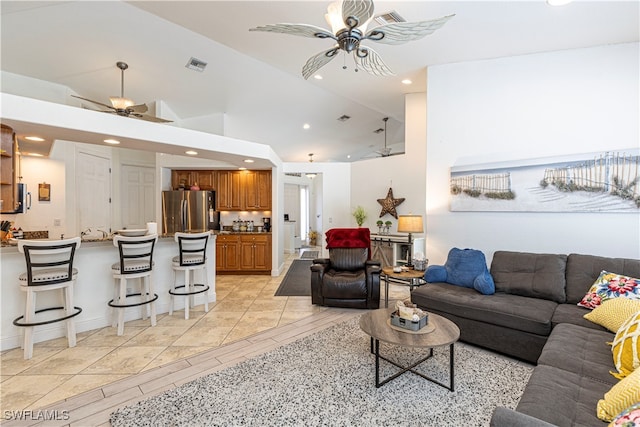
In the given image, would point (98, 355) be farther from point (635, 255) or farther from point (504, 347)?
point (635, 255)

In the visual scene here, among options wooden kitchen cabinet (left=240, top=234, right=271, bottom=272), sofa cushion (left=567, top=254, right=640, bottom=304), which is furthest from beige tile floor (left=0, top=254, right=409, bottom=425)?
sofa cushion (left=567, top=254, right=640, bottom=304)

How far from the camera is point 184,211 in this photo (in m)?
6.12

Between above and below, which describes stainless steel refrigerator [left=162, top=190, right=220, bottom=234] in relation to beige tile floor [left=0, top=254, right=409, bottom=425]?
above

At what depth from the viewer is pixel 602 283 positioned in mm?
2553

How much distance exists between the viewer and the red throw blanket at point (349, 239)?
4.60 m

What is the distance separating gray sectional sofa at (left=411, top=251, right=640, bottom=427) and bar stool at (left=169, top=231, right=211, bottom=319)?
280cm

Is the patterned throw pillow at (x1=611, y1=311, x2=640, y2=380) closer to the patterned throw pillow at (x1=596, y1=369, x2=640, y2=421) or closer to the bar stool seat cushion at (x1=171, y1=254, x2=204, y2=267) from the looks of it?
the patterned throw pillow at (x1=596, y1=369, x2=640, y2=421)

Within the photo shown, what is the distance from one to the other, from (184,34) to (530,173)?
4.79m

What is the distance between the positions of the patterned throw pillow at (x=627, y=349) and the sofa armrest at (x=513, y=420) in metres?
0.98

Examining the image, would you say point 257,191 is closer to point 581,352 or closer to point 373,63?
point 373,63

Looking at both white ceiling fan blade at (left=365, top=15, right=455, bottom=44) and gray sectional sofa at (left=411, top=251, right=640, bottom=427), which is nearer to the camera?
gray sectional sofa at (left=411, top=251, right=640, bottom=427)

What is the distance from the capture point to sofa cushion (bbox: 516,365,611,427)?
1.32 m

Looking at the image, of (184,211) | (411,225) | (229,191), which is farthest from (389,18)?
(184,211)

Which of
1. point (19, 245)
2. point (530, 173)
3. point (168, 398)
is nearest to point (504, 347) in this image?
point (530, 173)
